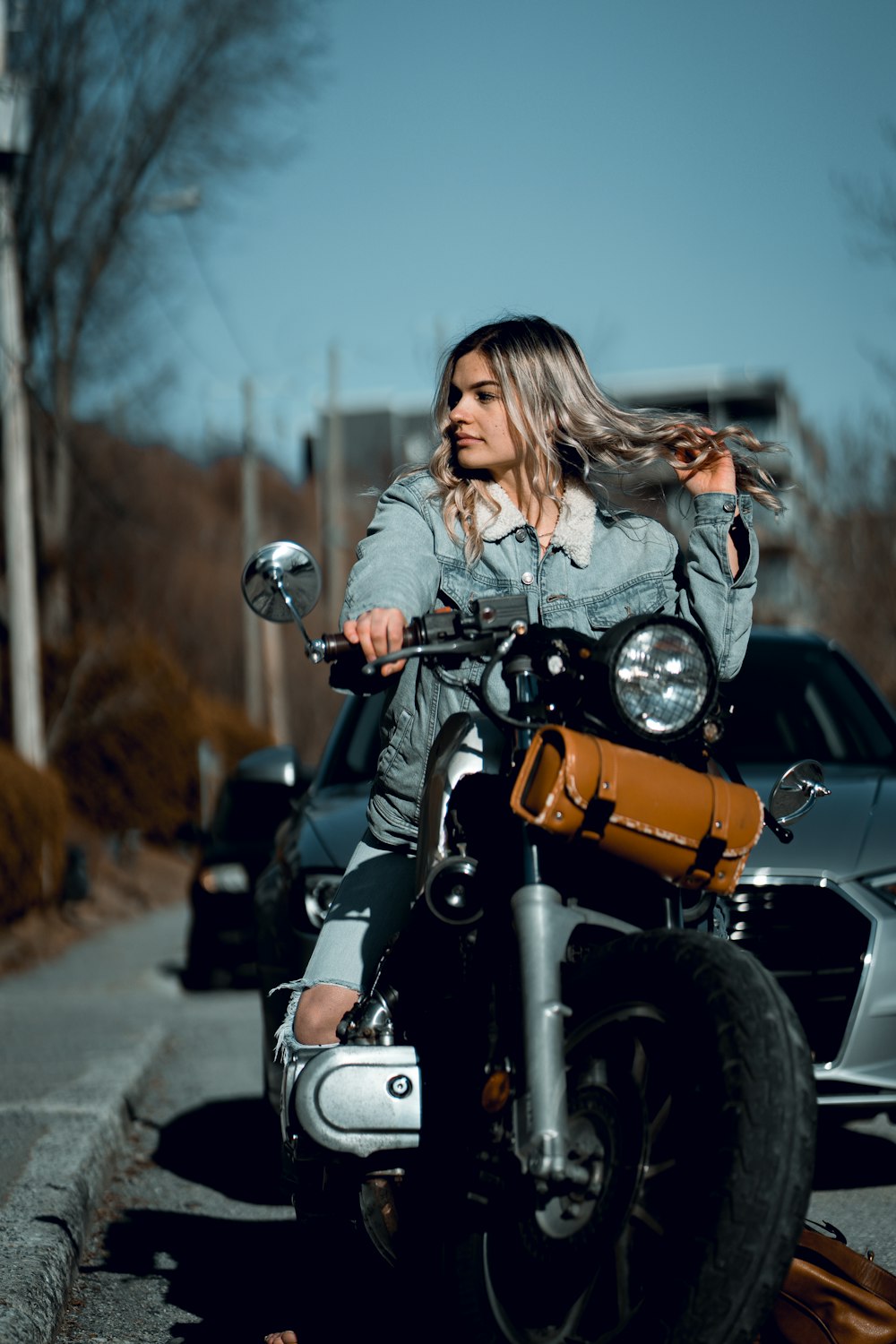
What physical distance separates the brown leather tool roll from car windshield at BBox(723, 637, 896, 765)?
3.33 meters

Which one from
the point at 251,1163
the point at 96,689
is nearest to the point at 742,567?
the point at 251,1163

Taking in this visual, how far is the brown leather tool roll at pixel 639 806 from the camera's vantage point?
267 cm

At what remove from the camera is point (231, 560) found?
1533 inches

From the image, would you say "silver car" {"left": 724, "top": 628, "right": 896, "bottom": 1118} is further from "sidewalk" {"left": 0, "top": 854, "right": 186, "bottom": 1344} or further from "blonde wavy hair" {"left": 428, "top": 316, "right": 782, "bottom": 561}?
"sidewalk" {"left": 0, "top": 854, "right": 186, "bottom": 1344}

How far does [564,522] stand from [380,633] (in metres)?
0.57

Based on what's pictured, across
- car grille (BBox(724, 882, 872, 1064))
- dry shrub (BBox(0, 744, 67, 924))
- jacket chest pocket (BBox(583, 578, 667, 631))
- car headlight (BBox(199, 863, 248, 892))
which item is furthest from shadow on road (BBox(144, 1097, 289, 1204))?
dry shrub (BBox(0, 744, 67, 924))

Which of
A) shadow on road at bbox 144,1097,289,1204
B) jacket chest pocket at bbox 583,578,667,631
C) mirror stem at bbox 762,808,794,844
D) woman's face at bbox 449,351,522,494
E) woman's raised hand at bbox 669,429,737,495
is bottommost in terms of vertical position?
shadow on road at bbox 144,1097,289,1204

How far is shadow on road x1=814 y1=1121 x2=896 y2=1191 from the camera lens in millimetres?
5164

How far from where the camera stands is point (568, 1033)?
8.95 ft

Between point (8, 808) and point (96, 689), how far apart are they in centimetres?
1027

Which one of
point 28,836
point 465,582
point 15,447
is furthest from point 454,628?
point 15,447

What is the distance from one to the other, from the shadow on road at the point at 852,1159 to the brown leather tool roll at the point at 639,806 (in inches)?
102

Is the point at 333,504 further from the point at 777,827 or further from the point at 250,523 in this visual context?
the point at 777,827

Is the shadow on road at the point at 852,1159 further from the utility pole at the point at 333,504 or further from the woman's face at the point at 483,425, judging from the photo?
the utility pole at the point at 333,504
